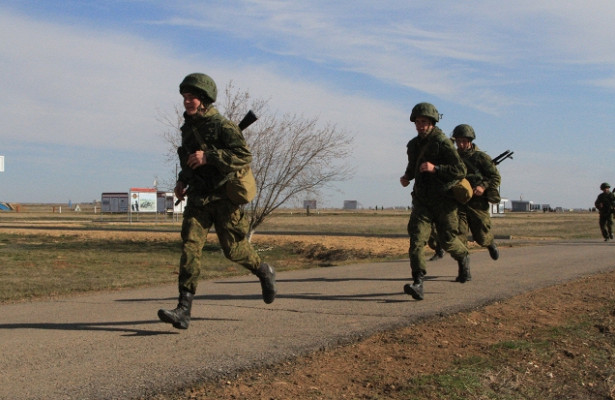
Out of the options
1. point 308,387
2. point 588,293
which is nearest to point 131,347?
point 308,387

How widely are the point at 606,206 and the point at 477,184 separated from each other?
13159 millimetres

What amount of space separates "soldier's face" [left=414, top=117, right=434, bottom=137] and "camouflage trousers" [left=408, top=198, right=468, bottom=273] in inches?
29.6

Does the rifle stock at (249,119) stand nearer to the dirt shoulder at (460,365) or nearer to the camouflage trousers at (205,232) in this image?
the camouflage trousers at (205,232)

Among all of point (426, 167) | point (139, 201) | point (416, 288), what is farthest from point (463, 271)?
point (139, 201)

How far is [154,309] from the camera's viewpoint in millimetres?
6617

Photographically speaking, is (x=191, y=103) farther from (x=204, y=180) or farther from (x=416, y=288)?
(x=416, y=288)

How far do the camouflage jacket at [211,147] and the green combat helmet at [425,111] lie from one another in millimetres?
2271

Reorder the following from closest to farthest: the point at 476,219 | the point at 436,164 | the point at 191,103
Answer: the point at 191,103, the point at 436,164, the point at 476,219

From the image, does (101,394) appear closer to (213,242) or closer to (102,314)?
(102,314)

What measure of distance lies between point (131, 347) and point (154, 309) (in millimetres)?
1968

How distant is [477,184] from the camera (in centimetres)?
869

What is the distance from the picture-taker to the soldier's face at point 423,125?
6926 mm

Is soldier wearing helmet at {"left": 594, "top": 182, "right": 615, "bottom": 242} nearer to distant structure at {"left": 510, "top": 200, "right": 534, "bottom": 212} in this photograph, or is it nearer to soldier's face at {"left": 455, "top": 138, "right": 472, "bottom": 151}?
soldier's face at {"left": 455, "top": 138, "right": 472, "bottom": 151}

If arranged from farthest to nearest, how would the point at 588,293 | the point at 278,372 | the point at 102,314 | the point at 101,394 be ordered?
the point at 588,293
the point at 102,314
the point at 278,372
the point at 101,394
